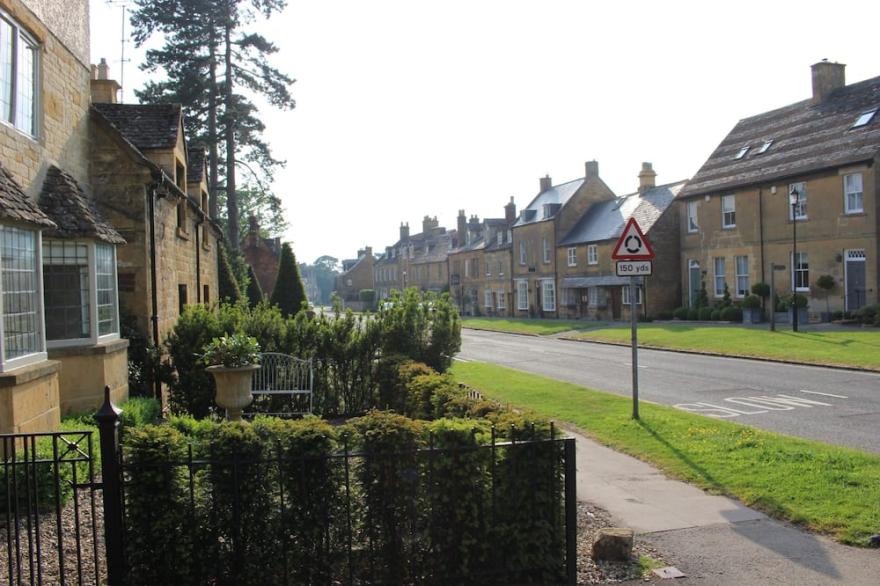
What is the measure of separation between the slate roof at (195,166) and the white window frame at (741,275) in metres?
26.8

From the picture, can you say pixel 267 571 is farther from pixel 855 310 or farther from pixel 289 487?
pixel 855 310

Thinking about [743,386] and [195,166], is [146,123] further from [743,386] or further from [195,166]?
[743,386]

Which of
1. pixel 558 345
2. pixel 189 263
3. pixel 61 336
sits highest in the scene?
pixel 189 263

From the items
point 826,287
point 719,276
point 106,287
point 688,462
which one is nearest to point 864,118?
point 826,287

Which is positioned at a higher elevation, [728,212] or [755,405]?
[728,212]

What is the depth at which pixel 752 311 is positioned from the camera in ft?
109

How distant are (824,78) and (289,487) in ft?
127

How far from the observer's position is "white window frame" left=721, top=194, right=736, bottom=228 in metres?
36.6

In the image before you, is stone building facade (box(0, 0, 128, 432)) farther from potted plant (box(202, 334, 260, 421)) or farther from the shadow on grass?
the shadow on grass

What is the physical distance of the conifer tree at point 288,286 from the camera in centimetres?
3144

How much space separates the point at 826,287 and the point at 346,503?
30.6m

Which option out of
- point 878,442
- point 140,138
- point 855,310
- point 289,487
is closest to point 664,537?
point 289,487

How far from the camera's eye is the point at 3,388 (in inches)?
321

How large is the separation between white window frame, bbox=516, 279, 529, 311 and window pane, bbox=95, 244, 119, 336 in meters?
47.1
